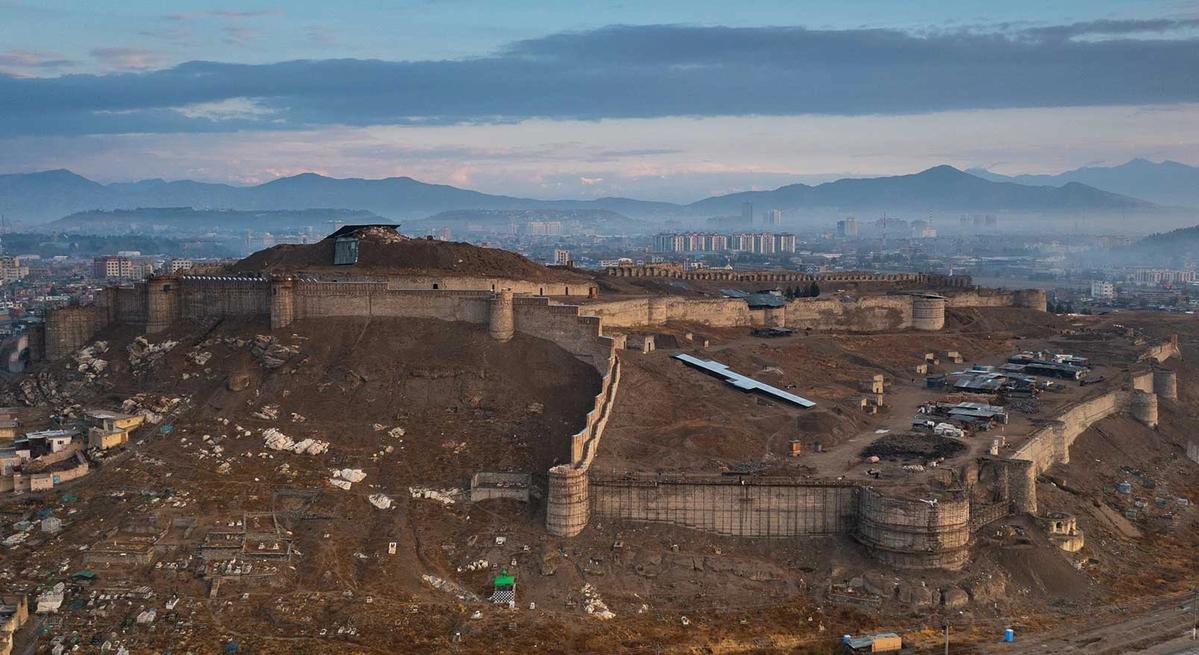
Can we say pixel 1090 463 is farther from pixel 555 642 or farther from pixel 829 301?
pixel 555 642

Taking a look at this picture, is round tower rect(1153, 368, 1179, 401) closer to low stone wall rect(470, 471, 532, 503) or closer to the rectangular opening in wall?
low stone wall rect(470, 471, 532, 503)

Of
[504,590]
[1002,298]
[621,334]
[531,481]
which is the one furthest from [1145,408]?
[504,590]

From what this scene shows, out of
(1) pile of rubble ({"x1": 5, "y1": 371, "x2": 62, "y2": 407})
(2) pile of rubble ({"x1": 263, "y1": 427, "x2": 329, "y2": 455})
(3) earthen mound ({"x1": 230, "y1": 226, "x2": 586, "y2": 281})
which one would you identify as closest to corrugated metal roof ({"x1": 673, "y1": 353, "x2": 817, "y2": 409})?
(3) earthen mound ({"x1": 230, "y1": 226, "x2": 586, "y2": 281})

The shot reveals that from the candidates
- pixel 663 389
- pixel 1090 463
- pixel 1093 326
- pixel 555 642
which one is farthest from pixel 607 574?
pixel 1093 326

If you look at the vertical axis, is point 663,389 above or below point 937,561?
above

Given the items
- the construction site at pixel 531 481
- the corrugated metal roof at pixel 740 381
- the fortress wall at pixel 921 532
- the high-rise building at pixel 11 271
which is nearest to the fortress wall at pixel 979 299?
the construction site at pixel 531 481

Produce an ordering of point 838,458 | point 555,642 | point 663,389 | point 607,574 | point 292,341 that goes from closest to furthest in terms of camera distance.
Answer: point 555,642 → point 607,574 → point 838,458 → point 663,389 → point 292,341
